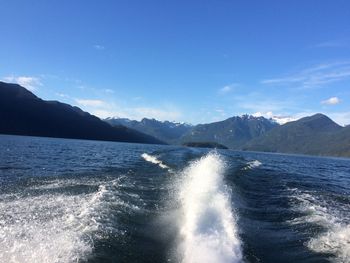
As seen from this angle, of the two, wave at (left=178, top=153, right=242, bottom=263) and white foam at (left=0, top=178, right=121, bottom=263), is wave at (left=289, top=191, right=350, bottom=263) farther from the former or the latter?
white foam at (left=0, top=178, right=121, bottom=263)

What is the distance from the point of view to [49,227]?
1631 cm

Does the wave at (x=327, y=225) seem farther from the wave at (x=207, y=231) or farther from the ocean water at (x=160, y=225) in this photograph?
the wave at (x=207, y=231)

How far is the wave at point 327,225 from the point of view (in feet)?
53.4

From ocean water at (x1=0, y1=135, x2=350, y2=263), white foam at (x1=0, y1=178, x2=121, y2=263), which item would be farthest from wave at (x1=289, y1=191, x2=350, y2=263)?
white foam at (x1=0, y1=178, x2=121, y2=263)

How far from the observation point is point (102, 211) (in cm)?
1953

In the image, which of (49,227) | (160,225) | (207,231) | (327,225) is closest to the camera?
(207,231)

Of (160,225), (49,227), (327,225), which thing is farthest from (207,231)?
(327,225)

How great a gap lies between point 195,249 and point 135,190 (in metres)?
14.1

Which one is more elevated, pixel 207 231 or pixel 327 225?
pixel 207 231

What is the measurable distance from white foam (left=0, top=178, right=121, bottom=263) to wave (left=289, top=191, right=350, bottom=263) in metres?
9.40

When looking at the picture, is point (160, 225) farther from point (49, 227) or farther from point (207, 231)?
point (49, 227)

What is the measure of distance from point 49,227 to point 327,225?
13.6 metres

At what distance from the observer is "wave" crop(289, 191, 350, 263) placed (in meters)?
16.3

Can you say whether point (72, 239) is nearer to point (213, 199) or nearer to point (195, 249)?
point (195, 249)
